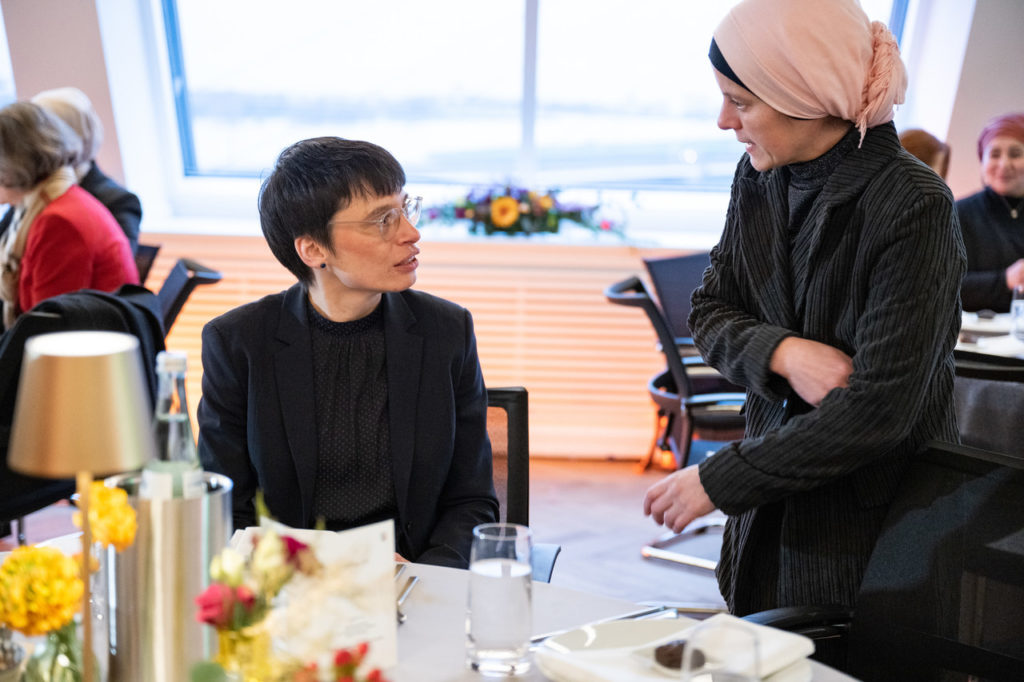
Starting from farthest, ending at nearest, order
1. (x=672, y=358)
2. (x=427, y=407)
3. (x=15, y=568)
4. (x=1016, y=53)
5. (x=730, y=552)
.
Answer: (x=1016, y=53) < (x=672, y=358) < (x=427, y=407) < (x=730, y=552) < (x=15, y=568)

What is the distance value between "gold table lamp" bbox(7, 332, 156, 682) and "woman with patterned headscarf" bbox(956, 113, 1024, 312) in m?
3.96

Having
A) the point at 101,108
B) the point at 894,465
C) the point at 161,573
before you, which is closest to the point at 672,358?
the point at 894,465

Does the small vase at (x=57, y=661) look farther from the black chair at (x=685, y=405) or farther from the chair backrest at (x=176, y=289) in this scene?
the chair backrest at (x=176, y=289)

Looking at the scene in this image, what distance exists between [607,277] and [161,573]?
4082mm

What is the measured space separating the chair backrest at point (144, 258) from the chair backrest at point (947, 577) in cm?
313

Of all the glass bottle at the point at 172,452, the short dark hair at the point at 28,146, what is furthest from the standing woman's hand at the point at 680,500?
the short dark hair at the point at 28,146

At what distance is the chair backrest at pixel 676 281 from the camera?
12.9ft

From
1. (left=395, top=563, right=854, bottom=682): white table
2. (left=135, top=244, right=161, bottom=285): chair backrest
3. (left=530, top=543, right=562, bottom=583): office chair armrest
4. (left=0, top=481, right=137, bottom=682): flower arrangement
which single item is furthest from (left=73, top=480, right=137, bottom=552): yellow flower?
(left=135, top=244, right=161, bottom=285): chair backrest

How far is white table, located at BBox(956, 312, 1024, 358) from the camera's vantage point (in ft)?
10.4

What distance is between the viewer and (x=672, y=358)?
3459mm

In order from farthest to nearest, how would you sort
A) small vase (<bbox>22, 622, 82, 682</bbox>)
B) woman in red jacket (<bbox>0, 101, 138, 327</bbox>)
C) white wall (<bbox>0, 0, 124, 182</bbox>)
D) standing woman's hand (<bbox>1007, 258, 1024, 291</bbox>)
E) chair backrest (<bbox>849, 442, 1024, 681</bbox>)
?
white wall (<bbox>0, 0, 124, 182</bbox>), standing woman's hand (<bbox>1007, 258, 1024, 291</bbox>), woman in red jacket (<bbox>0, 101, 138, 327</bbox>), chair backrest (<bbox>849, 442, 1024, 681</bbox>), small vase (<bbox>22, 622, 82, 682</bbox>)

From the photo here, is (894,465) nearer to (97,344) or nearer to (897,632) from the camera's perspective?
(897,632)

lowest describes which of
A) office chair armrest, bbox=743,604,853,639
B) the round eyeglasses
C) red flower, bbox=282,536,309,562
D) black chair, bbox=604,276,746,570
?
black chair, bbox=604,276,746,570

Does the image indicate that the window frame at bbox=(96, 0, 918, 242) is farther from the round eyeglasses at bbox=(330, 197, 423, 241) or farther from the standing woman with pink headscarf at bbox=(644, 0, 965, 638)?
the standing woman with pink headscarf at bbox=(644, 0, 965, 638)
